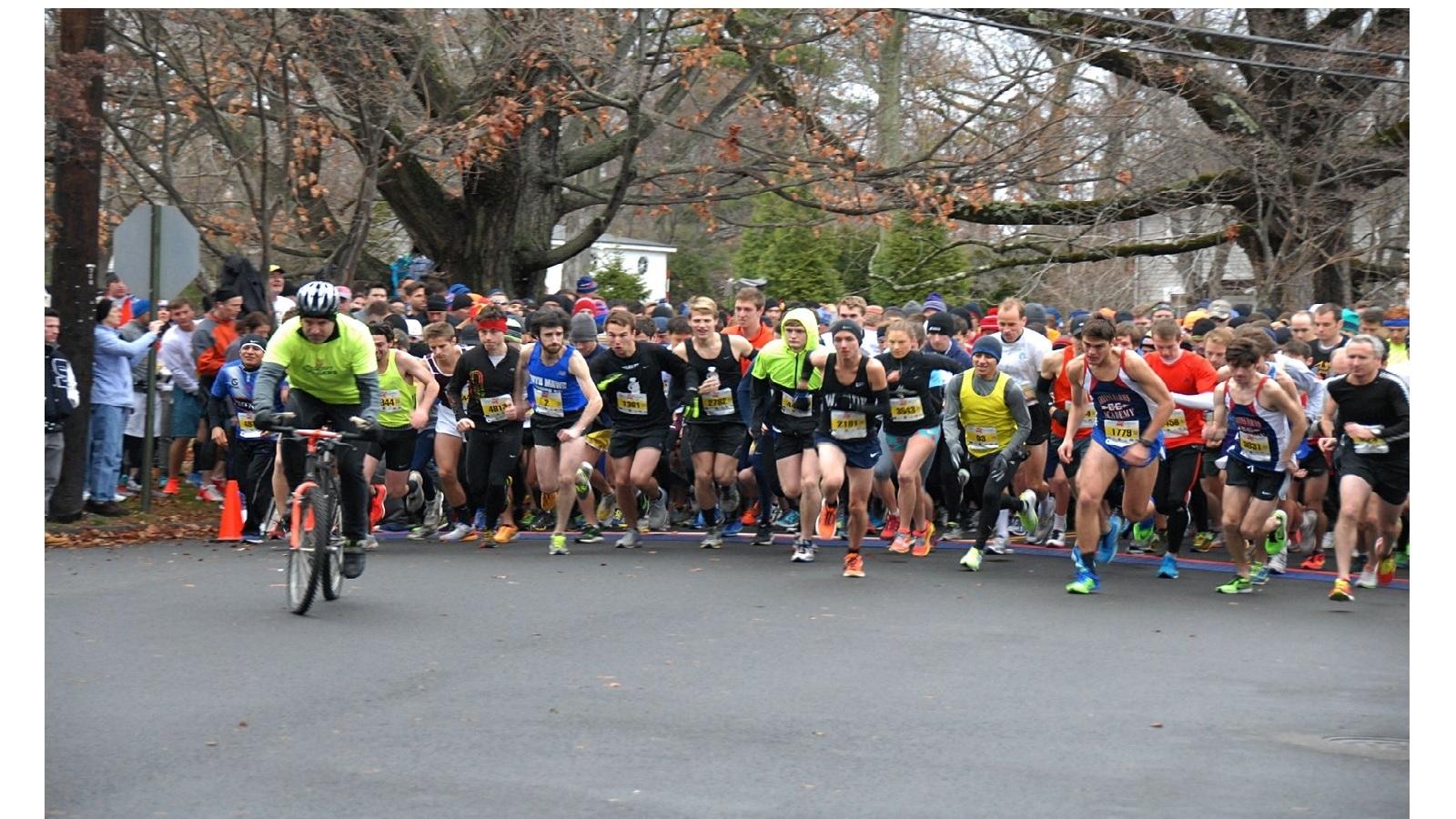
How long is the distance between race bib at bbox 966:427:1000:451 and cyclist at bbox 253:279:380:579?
16.8ft

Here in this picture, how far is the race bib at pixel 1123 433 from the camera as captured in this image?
12.8 meters

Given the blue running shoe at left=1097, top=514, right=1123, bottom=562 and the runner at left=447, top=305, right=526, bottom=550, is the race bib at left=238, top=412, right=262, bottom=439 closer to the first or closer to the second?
the runner at left=447, top=305, right=526, bottom=550

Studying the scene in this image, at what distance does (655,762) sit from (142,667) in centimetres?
339

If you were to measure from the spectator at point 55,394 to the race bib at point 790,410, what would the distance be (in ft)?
20.4

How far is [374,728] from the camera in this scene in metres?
7.74

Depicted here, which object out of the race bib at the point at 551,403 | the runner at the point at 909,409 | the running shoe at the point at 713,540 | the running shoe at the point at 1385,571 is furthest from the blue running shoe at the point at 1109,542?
the race bib at the point at 551,403

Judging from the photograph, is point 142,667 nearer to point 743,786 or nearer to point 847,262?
point 743,786

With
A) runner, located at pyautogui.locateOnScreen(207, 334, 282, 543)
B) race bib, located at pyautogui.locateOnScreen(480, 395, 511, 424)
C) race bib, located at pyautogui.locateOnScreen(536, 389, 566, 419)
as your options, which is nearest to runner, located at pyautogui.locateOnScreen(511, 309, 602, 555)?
race bib, located at pyautogui.locateOnScreen(536, 389, 566, 419)

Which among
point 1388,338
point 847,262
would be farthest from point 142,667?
point 847,262

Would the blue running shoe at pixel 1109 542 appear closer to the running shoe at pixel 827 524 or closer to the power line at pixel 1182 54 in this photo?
the running shoe at pixel 827 524

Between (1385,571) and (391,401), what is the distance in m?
8.35

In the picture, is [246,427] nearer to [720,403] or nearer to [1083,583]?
[720,403]

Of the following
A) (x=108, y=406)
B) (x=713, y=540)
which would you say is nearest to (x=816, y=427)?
(x=713, y=540)

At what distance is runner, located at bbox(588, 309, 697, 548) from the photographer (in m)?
14.8
